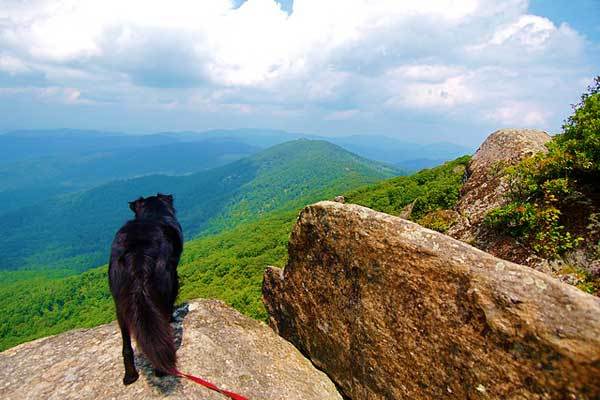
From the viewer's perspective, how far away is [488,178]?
951cm

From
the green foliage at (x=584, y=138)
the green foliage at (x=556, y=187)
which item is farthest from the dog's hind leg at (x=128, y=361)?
the green foliage at (x=584, y=138)

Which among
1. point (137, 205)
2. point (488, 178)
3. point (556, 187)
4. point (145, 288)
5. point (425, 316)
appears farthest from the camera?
point (488, 178)

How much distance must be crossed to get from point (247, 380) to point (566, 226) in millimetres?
6605

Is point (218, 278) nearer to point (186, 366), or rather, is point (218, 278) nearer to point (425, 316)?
point (186, 366)

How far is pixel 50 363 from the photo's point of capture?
6.98 metres

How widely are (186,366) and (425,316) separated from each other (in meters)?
4.30

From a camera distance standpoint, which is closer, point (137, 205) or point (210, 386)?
point (210, 386)

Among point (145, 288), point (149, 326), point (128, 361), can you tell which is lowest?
point (128, 361)

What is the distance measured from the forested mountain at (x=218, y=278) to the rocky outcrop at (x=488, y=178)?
2009mm

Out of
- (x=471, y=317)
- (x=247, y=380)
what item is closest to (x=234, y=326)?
(x=247, y=380)

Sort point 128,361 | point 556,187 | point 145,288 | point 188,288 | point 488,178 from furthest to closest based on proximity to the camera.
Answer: point 188,288 < point 488,178 < point 556,187 < point 128,361 < point 145,288

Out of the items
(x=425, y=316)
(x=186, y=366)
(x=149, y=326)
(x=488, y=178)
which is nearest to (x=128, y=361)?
(x=186, y=366)

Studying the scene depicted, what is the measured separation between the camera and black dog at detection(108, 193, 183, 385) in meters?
5.03

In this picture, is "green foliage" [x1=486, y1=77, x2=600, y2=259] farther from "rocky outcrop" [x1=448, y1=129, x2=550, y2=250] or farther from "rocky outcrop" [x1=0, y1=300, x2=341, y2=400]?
"rocky outcrop" [x1=0, y1=300, x2=341, y2=400]
